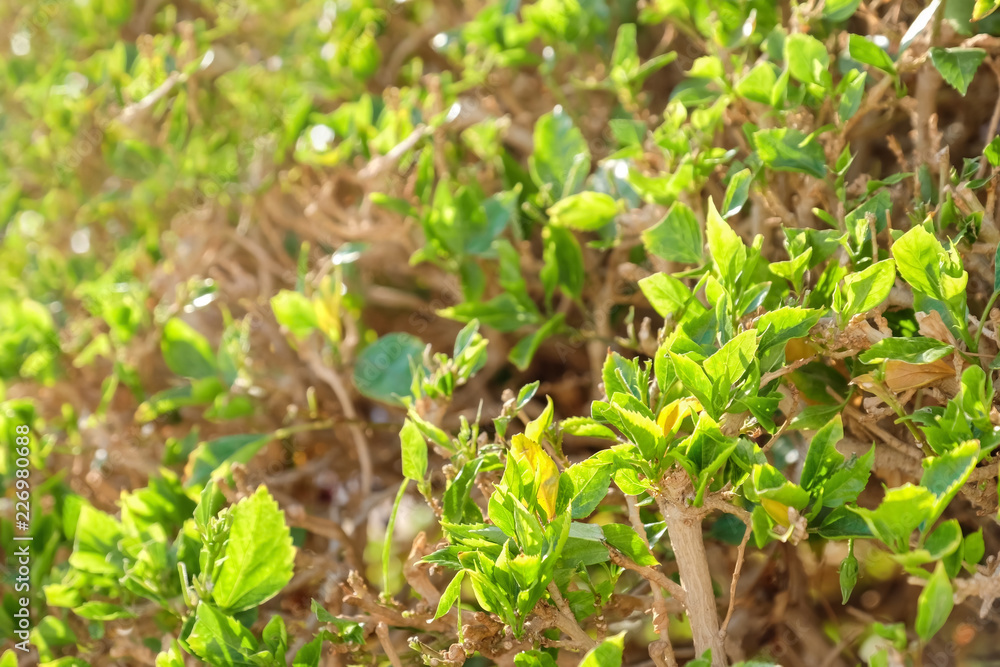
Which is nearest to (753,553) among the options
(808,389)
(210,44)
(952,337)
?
(808,389)

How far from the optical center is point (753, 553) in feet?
3.31

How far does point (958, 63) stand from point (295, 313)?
2.73 feet

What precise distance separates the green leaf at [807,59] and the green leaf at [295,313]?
66 centimetres

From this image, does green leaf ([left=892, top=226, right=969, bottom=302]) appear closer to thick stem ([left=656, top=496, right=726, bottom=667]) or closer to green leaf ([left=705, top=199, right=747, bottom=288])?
green leaf ([left=705, top=199, right=747, bottom=288])

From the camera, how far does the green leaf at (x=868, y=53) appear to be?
31.4 inches

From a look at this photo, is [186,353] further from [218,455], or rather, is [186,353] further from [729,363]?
[729,363]

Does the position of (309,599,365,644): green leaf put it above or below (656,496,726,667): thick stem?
below

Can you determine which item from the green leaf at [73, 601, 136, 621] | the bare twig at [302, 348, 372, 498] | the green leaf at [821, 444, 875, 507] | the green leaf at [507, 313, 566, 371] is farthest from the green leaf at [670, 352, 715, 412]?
the green leaf at [73, 601, 136, 621]

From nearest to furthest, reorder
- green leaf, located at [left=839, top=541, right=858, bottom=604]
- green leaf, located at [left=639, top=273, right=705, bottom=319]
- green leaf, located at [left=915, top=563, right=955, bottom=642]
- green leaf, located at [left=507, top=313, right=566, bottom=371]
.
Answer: green leaf, located at [left=915, top=563, right=955, bottom=642] → green leaf, located at [left=839, top=541, right=858, bottom=604] → green leaf, located at [left=639, top=273, right=705, bottom=319] → green leaf, located at [left=507, top=313, right=566, bottom=371]

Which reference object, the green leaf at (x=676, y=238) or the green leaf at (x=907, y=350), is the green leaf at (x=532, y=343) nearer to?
the green leaf at (x=676, y=238)

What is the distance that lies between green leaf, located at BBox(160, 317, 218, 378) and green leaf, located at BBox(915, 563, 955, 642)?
97 cm

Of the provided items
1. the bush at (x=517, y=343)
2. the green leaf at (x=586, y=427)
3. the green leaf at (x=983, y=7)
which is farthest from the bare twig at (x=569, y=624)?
the green leaf at (x=983, y=7)

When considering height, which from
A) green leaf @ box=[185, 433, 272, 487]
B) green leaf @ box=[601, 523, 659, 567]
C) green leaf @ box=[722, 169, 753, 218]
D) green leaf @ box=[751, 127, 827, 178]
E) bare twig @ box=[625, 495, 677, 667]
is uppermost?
green leaf @ box=[751, 127, 827, 178]

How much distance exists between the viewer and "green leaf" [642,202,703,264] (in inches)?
32.0
